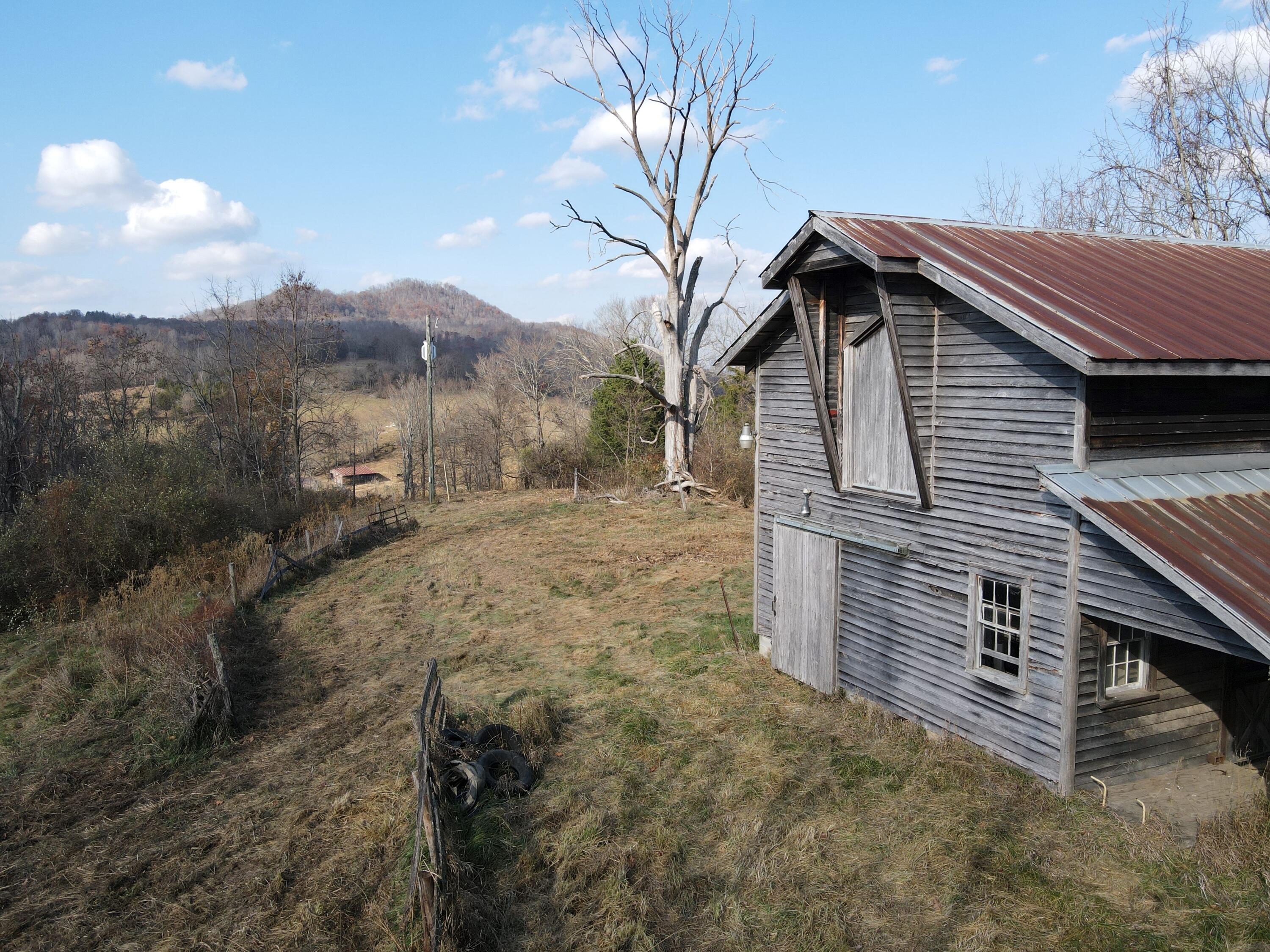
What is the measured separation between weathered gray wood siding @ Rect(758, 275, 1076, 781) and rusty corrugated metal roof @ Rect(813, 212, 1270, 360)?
0.51 meters

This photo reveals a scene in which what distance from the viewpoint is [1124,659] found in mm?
7746

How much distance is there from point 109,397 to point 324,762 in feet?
121

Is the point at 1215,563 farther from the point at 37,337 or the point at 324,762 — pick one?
the point at 37,337

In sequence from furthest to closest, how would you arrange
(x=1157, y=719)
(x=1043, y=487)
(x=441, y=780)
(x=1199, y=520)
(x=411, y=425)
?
(x=411, y=425), (x=441, y=780), (x=1157, y=719), (x=1043, y=487), (x=1199, y=520)

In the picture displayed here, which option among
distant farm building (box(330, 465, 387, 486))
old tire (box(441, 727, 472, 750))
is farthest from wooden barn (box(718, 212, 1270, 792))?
distant farm building (box(330, 465, 387, 486))

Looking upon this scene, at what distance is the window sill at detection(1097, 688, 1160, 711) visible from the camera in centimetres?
754

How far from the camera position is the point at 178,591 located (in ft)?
61.7

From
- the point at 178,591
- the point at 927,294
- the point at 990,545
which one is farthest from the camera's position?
the point at 178,591

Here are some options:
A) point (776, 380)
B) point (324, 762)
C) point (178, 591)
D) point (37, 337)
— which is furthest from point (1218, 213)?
point (37, 337)

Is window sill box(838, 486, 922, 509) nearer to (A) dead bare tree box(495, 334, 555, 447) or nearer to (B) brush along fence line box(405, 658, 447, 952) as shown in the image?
(B) brush along fence line box(405, 658, 447, 952)

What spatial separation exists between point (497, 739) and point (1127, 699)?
7.13 meters

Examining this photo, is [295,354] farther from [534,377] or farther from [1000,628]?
[1000,628]

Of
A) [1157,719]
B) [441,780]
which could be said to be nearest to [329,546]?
→ [441,780]

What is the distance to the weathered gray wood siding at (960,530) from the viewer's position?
297 inches
